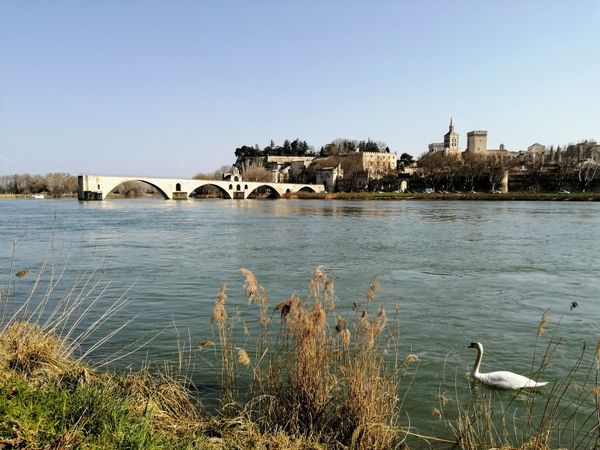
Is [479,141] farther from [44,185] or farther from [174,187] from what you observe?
[44,185]

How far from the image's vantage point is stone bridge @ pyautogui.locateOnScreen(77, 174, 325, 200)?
91062mm

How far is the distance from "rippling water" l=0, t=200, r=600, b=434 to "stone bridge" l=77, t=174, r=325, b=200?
6284 cm

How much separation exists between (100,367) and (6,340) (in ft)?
5.31

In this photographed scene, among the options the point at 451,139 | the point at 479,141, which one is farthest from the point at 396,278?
the point at 451,139

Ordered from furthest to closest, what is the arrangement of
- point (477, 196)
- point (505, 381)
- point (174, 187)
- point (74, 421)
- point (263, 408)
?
point (174, 187)
point (477, 196)
point (505, 381)
point (263, 408)
point (74, 421)

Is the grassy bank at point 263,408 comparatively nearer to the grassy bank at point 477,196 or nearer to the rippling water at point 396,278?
the rippling water at point 396,278

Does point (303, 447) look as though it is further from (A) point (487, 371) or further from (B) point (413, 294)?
(B) point (413, 294)

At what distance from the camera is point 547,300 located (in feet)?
41.9

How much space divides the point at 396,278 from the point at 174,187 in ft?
320

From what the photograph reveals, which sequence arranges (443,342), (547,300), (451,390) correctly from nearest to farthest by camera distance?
(451,390) < (443,342) < (547,300)

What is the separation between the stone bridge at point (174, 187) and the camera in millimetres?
91062

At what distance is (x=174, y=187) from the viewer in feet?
354

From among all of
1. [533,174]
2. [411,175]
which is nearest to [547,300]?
[533,174]

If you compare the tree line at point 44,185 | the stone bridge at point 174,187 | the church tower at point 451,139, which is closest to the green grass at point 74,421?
A: the stone bridge at point 174,187
